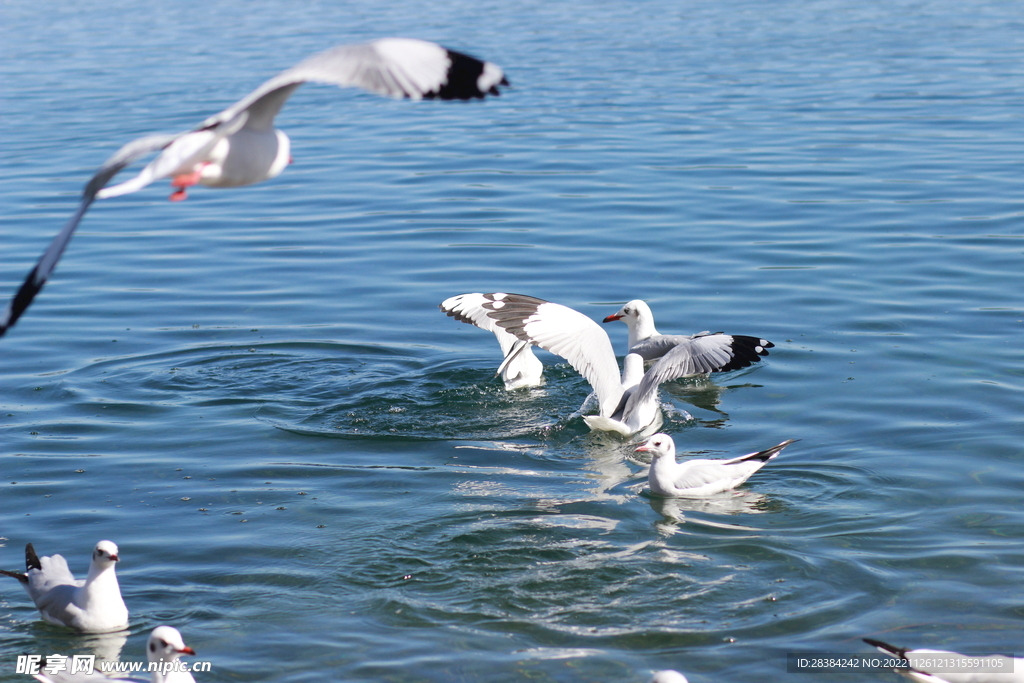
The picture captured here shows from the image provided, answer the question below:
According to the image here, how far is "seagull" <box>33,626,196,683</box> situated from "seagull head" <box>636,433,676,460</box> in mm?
3822

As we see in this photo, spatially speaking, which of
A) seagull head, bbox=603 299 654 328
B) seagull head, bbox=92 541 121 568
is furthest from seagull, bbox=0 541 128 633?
seagull head, bbox=603 299 654 328

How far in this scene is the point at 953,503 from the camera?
8.63 meters

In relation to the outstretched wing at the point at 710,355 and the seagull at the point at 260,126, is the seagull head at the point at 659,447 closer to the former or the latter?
the outstretched wing at the point at 710,355

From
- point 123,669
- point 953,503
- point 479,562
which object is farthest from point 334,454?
point 953,503

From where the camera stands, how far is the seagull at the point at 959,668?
20.1 ft

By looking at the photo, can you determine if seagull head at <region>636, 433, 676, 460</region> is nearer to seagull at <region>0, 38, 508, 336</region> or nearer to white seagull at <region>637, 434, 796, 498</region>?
white seagull at <region>637, 434, 796, 498</region>

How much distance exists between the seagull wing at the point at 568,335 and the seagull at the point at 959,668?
4179 millimetres

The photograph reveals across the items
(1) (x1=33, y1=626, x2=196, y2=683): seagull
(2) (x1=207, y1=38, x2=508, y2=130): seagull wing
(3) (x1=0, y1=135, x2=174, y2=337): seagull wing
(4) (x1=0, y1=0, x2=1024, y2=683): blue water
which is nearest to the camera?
(3) (x1=0, y1=135, x2=174, y2=337): seagull wing

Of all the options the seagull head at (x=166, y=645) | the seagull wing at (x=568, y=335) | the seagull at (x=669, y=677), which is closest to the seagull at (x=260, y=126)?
the seagull head at (x=166, y=645)

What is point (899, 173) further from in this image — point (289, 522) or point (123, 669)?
point (123, 669)

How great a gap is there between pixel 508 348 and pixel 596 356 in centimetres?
110

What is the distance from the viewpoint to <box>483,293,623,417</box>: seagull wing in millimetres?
10141

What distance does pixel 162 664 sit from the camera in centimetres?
630

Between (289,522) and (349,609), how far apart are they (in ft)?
4.56
